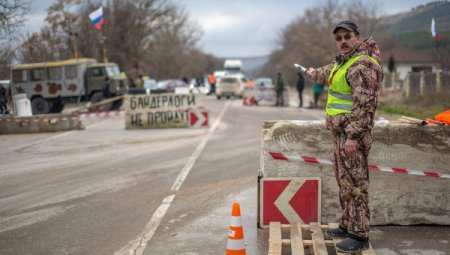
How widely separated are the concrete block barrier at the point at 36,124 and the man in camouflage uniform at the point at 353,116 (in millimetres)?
14094

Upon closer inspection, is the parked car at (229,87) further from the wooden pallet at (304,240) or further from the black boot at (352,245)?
the black boot at (352,245)

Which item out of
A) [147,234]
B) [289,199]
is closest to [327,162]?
[289,199]

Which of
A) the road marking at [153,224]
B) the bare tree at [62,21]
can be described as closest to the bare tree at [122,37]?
the bare tree at [62,21]

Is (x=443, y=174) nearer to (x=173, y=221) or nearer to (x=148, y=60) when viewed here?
(x=173, y=221)

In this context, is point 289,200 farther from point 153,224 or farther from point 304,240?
point 153,224

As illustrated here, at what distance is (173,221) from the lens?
20.5 ft

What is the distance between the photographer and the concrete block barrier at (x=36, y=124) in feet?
55.3

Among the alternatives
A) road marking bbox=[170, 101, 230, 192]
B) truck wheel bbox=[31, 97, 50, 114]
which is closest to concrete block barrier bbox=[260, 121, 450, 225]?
road marking bbox=[170, 101, 230, 192]

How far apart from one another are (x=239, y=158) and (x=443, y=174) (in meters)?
5.58

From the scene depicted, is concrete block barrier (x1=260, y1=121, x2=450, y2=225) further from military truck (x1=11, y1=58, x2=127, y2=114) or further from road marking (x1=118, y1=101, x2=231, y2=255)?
military truck (x1=11, y1=58, x2=127, y2=114)

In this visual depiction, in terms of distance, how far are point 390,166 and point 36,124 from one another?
13.9 m

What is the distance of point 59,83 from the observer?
1037 inches

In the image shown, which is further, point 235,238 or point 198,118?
point 198,118

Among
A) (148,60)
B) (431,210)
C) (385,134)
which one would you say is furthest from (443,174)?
(148,60)
